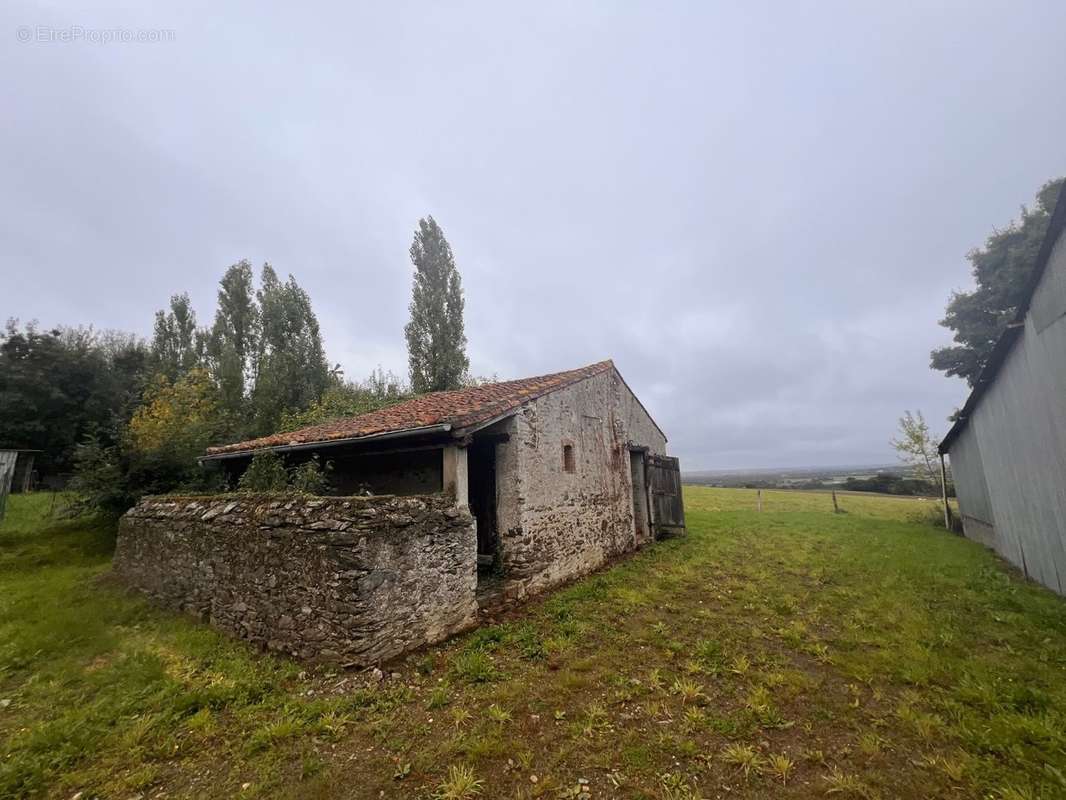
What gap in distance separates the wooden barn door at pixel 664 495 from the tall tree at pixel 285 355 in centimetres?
1799

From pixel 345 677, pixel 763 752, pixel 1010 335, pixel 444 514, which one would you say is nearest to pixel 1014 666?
pixel 763 752

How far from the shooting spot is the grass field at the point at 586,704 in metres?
3.34

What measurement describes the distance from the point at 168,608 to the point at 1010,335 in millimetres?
14917

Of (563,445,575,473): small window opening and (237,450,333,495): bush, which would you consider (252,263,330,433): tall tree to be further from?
(563,445,575,473): small window opening

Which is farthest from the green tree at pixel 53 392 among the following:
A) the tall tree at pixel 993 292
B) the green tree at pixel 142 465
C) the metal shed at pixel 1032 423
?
the tall tree at pixel 993 292

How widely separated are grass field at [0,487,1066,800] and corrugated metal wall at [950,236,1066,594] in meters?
1.05

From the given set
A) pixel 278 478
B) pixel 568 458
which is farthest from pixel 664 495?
pixel 278 478

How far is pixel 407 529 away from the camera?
5.58 m

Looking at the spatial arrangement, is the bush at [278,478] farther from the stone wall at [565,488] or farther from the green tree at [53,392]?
the green tree at [53,392]

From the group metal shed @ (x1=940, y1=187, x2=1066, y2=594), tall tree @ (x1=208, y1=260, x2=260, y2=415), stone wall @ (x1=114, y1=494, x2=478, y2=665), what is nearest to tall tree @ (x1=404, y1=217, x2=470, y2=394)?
tall tree @ (x1=208, y1=260, x2=260, y2=415)

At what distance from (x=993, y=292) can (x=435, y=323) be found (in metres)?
24.5

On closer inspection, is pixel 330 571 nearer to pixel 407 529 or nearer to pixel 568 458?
pixel 407 529

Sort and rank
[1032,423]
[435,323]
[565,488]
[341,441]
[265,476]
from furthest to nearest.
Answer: [435,323]
[565,488]
[341,441]
[265,476]
[1032,423]

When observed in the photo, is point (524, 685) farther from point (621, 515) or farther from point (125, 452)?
point (125, 452)
